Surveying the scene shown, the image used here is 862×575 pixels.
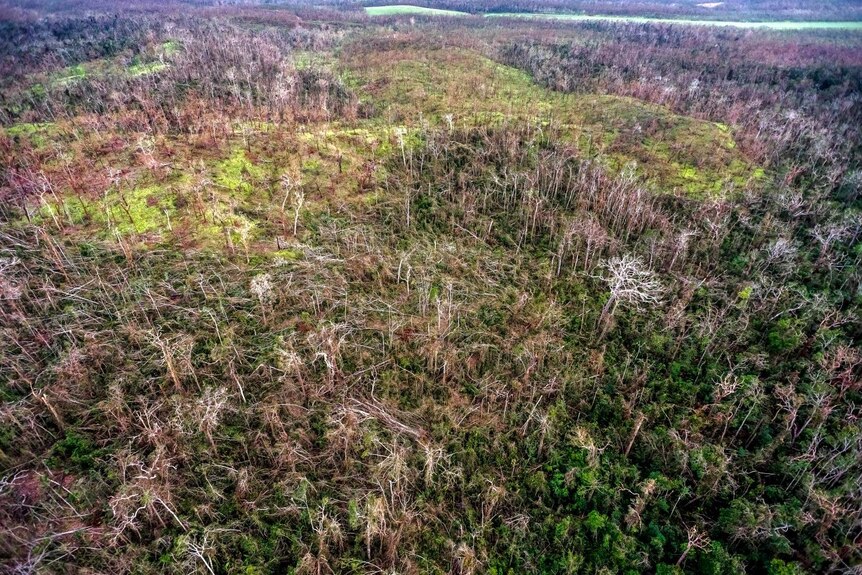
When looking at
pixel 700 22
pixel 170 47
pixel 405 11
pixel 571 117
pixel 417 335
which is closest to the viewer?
pixel 417 335

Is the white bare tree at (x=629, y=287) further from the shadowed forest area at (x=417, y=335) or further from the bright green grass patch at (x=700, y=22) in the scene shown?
the bright green grass patch at (x=700, y=22)

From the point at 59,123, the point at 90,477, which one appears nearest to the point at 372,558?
the point at 90,477

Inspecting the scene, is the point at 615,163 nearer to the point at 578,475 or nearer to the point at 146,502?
the point at 578,475

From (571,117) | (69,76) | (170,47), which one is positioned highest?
(170,47)

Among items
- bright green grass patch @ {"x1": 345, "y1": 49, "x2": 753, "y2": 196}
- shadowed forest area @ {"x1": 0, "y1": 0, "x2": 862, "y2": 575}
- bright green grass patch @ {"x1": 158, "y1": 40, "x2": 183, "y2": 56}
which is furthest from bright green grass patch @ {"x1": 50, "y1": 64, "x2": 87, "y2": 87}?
bright green grass patch @ {"x1": 345, "y1": 49, "x2": 753, "y2": 196}

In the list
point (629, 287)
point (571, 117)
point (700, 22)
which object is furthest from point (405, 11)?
point (629, 287)

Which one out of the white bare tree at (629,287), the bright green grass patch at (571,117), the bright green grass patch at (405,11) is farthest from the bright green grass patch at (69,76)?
the bright green grass patch at (405,11)

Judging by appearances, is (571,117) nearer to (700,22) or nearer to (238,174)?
(238,174)
